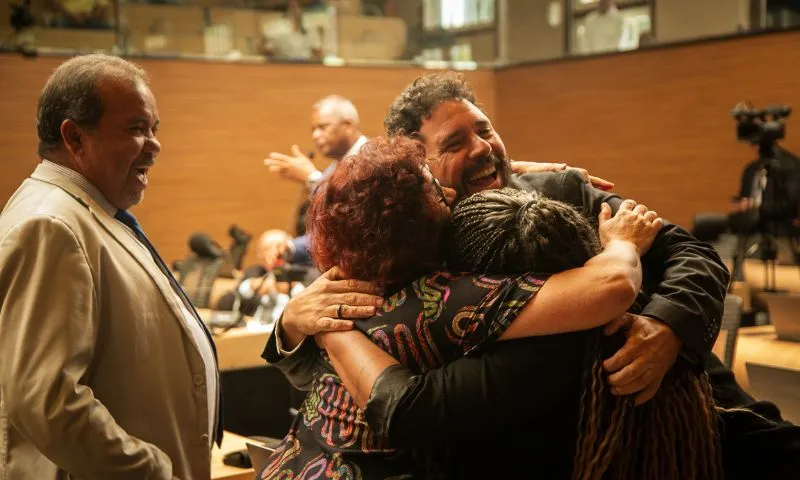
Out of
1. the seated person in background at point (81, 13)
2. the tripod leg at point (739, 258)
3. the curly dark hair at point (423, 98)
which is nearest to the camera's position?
the curly dark hair at point (423, 98)

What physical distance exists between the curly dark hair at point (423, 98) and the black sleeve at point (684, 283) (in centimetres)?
37

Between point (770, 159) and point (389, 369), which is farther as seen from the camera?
point (770, 159)

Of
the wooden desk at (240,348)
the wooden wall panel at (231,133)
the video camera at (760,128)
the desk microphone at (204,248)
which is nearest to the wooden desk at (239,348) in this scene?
the wooden desk at (240,348)

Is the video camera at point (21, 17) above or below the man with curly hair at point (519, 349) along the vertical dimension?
above

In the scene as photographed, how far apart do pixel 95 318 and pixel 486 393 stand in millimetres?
750

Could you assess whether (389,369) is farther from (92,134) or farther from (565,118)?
(565,118)

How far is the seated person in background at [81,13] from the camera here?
249 inches

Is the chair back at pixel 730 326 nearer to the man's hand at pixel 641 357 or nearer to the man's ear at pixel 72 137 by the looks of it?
the man's hand at pixel 641 357

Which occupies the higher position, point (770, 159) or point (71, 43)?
point (71, 43)

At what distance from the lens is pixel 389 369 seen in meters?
1.27

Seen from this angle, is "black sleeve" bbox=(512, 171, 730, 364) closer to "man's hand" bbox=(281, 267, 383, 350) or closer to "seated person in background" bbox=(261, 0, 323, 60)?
"man's hand" bbox=(281, 267, 383, 350)

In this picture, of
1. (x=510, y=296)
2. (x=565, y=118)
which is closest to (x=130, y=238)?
(x=510, y=296)

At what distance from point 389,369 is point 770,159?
411 centimetres

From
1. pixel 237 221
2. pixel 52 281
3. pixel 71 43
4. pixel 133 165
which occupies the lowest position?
pixel 237 221
